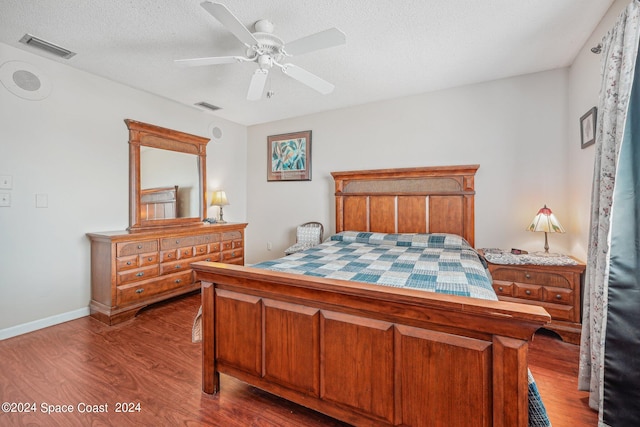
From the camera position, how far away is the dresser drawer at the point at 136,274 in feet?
9.27

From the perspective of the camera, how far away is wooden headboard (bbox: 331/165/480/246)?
3.18 m

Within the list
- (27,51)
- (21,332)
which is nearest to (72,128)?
(27,51)

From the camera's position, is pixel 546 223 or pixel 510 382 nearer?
pixel 510 382

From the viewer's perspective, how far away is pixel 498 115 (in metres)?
3.12

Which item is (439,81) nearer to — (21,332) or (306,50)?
(306,50)

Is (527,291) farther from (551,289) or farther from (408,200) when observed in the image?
(408,200)

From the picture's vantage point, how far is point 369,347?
130 cm

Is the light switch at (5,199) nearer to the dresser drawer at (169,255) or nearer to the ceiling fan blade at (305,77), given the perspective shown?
the dresser drawer at (169,255)

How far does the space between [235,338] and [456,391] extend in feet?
3.87

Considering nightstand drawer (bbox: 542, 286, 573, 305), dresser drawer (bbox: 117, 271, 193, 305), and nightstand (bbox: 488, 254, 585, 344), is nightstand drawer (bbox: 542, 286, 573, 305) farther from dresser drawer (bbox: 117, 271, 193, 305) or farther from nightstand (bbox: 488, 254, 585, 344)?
dresser drawer (bbox: 117, 271, 193, 305)

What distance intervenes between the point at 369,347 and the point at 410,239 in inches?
77.1

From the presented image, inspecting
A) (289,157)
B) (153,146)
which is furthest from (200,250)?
(289,157)

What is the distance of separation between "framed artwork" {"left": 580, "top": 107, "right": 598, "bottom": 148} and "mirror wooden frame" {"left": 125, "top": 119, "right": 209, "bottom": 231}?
4.27 meters

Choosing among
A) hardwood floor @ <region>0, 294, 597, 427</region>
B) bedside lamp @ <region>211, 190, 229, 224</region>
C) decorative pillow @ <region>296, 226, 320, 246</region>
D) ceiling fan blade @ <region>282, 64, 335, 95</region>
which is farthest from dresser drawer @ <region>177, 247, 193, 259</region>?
ceiling fan blade @ <region>282, 64, 335, 95</region>
